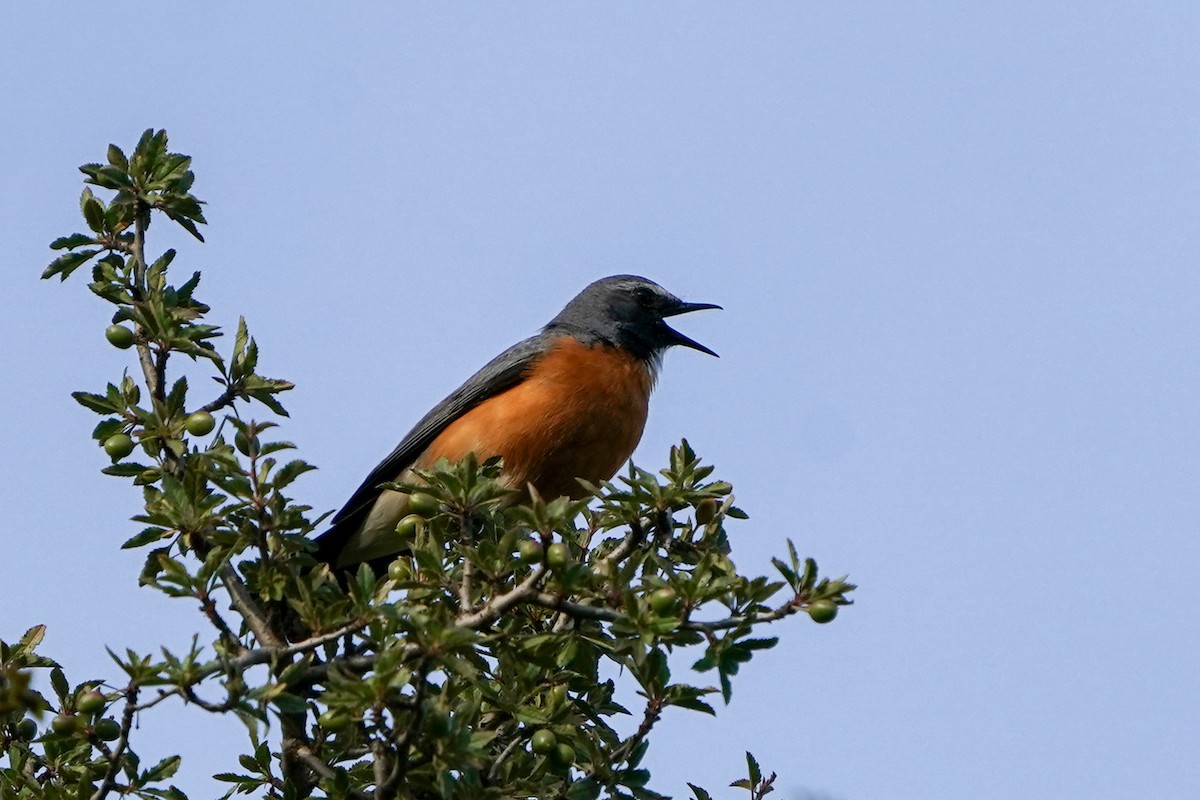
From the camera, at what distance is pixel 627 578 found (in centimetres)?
466

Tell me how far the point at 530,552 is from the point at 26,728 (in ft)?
7.47

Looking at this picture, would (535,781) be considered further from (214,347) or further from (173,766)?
(214,347)

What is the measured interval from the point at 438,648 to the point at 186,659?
0.77 metres

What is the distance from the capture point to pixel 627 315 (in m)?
9.99

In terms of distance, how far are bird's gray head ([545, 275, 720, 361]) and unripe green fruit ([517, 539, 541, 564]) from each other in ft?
15.9

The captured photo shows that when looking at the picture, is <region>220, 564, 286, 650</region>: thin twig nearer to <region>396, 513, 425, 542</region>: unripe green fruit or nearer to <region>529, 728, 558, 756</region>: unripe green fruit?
<region>396, 513, 425, 542</region>: unripe green fruit

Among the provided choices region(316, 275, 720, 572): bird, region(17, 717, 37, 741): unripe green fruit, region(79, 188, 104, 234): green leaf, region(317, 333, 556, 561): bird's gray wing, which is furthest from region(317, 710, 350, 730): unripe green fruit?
region(317, 333, 556, 561): bird's gray wing

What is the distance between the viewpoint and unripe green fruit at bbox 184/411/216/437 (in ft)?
17.0

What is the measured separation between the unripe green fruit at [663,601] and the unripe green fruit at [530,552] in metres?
0.42

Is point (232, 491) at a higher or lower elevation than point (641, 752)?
higher

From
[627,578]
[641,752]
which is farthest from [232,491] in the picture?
[641,752]

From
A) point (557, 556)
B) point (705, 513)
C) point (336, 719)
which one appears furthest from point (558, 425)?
point (336, 719)

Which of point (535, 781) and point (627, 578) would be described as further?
point (535, 781)

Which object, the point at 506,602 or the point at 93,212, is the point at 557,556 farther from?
the point at 93,212
